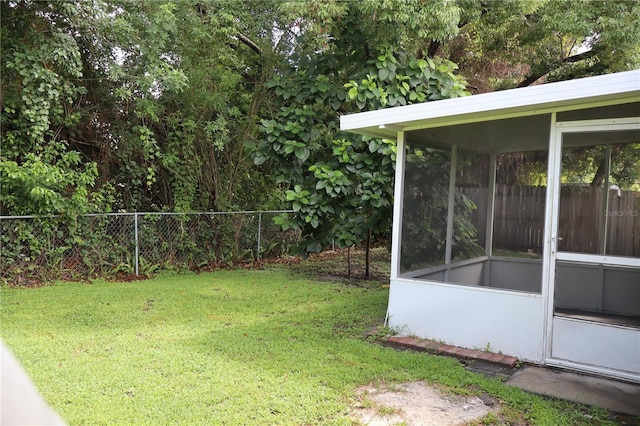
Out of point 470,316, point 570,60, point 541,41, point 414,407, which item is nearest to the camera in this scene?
point 414,407

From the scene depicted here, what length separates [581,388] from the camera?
3857 mm

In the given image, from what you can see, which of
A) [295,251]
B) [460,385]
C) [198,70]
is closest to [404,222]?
[460,385]

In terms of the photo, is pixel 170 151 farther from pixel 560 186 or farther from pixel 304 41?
pixel 560 186

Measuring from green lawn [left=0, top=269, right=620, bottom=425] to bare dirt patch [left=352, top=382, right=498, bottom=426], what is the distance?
0.13 meters

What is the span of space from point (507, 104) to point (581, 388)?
2430 millimetres

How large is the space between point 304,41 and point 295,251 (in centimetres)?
365

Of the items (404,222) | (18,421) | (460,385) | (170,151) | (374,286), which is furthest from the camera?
(170,151)

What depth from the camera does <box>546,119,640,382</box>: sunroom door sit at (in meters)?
4.21

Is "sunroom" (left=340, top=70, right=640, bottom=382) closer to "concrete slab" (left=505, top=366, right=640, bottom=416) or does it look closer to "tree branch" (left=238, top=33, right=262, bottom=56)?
"concrete slab" (left=505, top=366, right=640, bottom=416)

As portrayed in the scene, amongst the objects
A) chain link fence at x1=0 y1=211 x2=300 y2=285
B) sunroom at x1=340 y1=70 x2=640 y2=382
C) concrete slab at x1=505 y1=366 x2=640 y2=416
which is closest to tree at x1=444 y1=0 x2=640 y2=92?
sunroom at x1=340 y1=70 x2=640 y2=382

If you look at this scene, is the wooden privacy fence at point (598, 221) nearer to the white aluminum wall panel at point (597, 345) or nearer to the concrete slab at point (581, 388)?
the white aluminum wall panel at point (597, 345)

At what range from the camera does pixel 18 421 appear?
78cm

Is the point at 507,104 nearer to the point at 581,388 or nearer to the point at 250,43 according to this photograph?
the point at 581,388

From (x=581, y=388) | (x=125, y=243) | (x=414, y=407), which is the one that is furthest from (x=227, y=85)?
(x=581, y=388)
